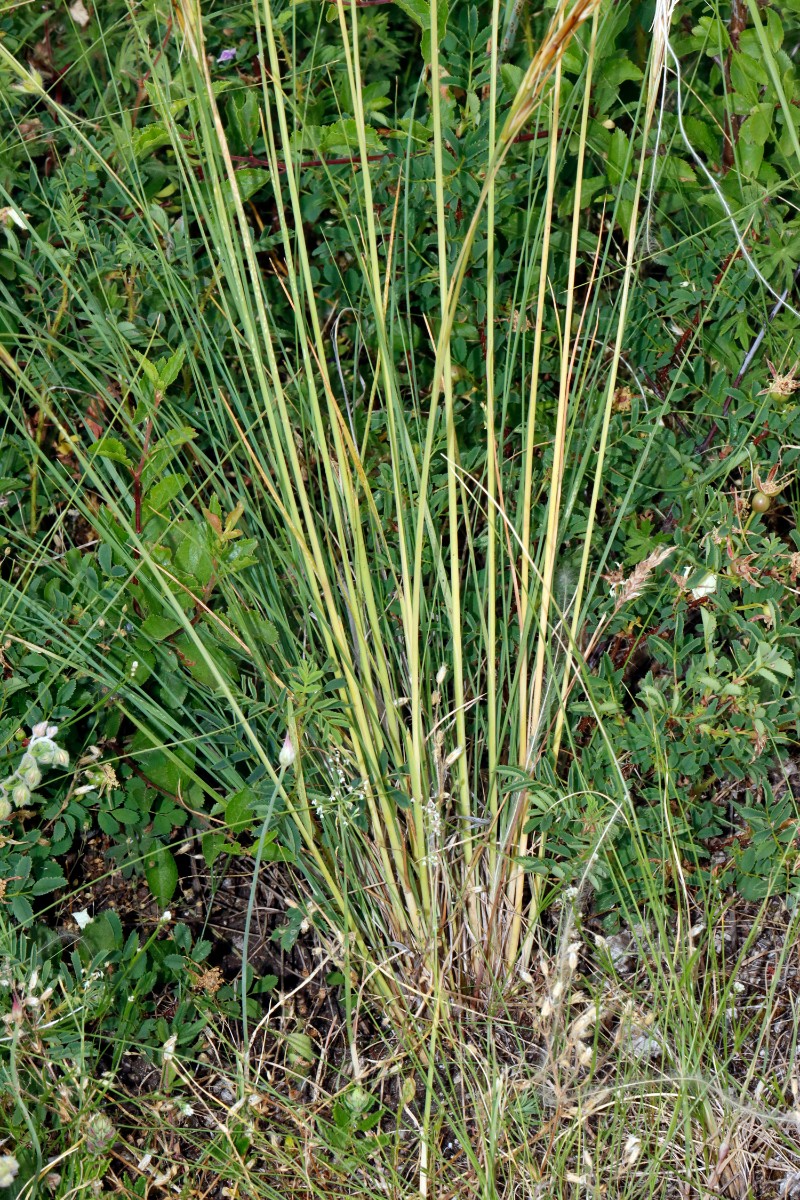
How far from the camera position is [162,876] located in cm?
139

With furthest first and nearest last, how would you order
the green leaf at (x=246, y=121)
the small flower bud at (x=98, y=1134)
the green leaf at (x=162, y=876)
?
the green leaf at (x=246, y=121)
the green leaf at (x=162, y=876)
the small flower bud at (x=98, y=1134)

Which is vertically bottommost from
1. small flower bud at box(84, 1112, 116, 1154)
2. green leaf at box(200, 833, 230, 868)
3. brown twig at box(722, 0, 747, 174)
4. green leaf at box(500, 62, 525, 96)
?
small flower bud at box(84, 1112, 116, 1154)

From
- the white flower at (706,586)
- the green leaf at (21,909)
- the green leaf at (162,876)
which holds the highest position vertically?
the white flower at (706,586)

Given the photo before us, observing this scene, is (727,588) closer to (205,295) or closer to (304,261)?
(304,261)

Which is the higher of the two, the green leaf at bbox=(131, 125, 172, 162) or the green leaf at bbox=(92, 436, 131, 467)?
the green leaf at bbox=(131, 125, 172, 162)

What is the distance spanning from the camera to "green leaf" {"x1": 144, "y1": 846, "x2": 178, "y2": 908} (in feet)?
4.54

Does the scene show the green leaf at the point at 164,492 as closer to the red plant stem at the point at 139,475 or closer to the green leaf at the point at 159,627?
the red plant stem at the point at 139,475

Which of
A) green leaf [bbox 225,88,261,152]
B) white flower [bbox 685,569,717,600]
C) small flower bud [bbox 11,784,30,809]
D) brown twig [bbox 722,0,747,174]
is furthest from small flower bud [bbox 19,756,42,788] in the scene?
brown twig [bbox 722,0,747,174]

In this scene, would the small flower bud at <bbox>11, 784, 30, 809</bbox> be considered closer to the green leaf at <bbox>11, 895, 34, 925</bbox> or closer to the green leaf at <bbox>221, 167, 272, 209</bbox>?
the green leaf at <bbox>11, 895, 34, 925</bbox>

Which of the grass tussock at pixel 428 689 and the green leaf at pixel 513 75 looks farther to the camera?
the green leaf at pixel 513 75

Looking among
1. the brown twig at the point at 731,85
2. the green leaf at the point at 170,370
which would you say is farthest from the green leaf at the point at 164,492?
the brown twig at the point at 731,85

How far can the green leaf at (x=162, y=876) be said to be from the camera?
1.38 meters

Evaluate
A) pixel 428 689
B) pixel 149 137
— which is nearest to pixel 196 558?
pixel 428 689

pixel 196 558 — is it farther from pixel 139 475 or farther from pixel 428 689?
pixel 428 689
